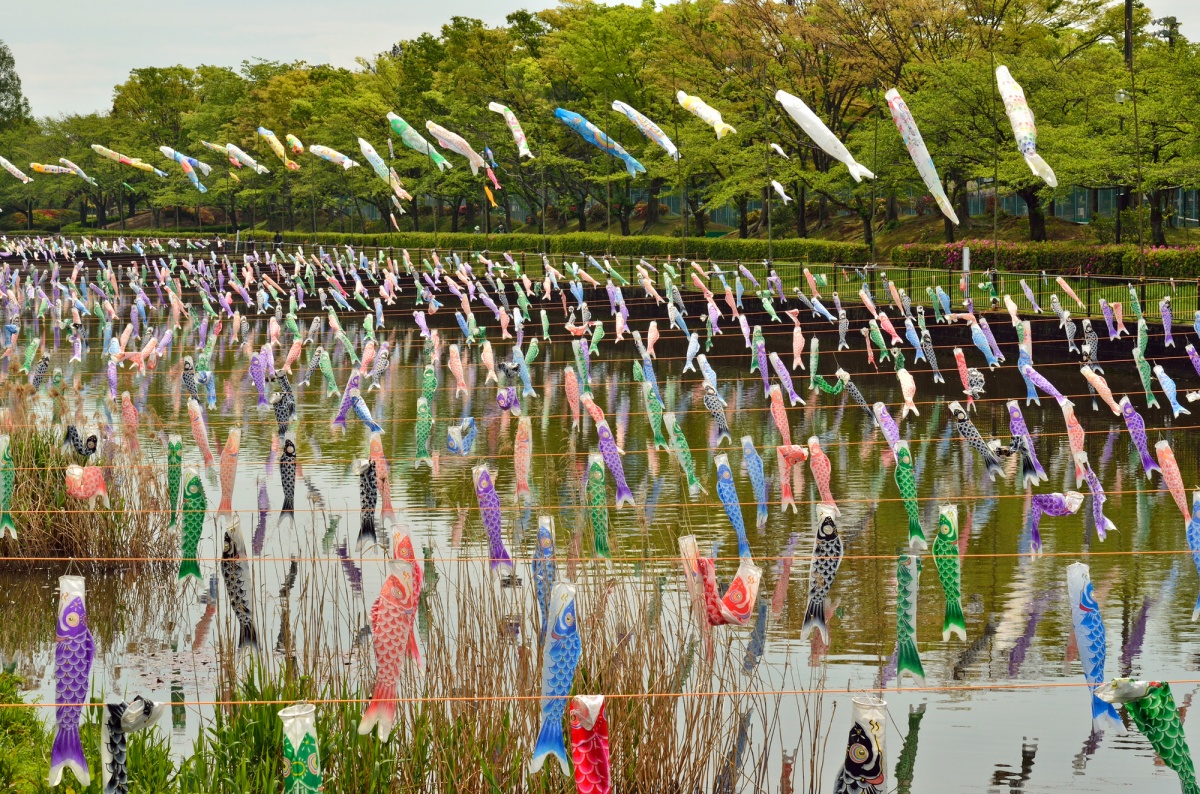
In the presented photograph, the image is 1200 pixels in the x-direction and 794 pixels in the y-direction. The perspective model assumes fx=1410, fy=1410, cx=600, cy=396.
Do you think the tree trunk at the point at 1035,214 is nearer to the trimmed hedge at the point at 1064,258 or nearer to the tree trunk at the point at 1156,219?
the tree trunk at the point at 1156,219

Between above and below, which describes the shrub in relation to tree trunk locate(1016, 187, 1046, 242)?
below

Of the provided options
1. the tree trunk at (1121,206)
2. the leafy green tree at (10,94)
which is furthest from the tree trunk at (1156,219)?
the leafy green tree at (10,94)

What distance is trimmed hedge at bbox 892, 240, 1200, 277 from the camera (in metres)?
26.4

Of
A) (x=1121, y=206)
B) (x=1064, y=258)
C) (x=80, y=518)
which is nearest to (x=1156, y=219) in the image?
(x=1121, y=206)

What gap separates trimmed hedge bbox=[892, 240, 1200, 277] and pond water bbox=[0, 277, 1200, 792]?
18.7 feet

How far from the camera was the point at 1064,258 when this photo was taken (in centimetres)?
2939

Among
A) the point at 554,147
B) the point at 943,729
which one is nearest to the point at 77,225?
the point at 554,147

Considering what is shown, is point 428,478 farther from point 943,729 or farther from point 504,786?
point 504,786

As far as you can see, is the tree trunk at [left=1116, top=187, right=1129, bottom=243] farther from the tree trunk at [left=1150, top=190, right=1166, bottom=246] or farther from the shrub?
the shrub

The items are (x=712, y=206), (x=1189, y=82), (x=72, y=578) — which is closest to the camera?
(x=72, y=578)

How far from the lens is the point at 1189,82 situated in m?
26.5

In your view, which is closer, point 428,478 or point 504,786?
point 504,786

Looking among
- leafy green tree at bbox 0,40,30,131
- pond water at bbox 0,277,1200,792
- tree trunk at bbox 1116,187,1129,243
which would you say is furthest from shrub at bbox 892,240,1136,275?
leafy green tree at bbox 0,40,30,131

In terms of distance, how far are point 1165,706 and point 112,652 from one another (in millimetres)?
7116
